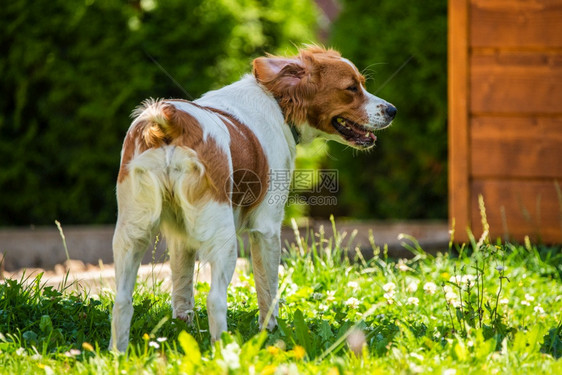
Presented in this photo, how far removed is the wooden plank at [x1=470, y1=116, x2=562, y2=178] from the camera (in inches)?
226

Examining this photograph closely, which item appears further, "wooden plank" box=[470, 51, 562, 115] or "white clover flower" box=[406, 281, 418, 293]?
"wooden plank" box=[470, 51, 562, 115]

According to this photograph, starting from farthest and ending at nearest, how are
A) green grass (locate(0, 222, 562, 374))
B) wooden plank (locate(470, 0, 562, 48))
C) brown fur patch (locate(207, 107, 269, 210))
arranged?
wooden plank (locate(470, 0, 562, 48)) < brown fur patch (locate(207, 107, 269, 210)) < green grass (locate(0, 222, 562, 374))

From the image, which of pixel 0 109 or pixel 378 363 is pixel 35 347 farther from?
pixel 0 109

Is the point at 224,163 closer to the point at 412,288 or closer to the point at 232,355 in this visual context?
the point at 232,355

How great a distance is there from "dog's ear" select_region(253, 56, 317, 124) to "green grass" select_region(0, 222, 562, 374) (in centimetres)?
97

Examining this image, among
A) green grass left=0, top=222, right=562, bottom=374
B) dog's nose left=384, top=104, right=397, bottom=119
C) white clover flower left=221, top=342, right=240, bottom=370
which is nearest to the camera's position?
white clover flower left=221, top=342, right=240, bottom=370

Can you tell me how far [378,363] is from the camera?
8.95ft

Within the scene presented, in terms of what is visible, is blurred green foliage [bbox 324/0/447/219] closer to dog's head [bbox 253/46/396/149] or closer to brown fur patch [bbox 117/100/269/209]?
dog's head [bbox 253/46/396/149]

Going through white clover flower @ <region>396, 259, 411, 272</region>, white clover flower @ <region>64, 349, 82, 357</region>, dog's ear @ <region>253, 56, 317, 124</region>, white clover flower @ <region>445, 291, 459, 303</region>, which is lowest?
white clover flower @ <region>445, 291, 459, 303</region>

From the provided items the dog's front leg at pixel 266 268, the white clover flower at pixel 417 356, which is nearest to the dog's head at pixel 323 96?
the dog's front leg at pixel 266 268

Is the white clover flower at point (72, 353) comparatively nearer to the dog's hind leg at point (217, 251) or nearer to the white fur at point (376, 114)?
the dog's hind leg at point (217, 251)

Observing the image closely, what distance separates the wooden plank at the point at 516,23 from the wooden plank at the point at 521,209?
1.06 meters

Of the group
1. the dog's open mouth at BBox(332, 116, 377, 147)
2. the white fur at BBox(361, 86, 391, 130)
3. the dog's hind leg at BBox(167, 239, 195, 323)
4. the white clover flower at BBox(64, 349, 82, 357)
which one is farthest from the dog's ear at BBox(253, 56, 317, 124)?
the white clover flower at BBox(64, 349, 82, 357)

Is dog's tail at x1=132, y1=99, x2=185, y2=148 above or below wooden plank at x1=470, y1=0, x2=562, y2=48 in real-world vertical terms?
below
